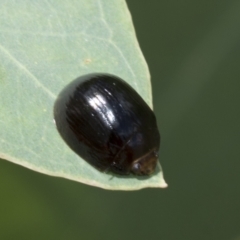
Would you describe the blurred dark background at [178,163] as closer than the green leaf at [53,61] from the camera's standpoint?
No

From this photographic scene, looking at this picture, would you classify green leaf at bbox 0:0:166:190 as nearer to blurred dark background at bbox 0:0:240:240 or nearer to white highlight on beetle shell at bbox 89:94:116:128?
white highlight on beetle shell at bbox 89:94:116:128

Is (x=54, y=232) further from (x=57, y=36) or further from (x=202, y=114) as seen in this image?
(x=57, y=36)

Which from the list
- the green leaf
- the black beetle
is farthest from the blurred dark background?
the green leaf

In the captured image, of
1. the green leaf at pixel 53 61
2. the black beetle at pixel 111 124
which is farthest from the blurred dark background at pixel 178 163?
the green leaf at pixel 53 61

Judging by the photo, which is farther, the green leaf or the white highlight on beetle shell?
the white highlight on beetle shell

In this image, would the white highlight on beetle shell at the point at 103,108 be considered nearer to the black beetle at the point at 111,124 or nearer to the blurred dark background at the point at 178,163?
the black beetle at the point at 111,124

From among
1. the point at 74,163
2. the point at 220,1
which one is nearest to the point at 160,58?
the point at 220,1
